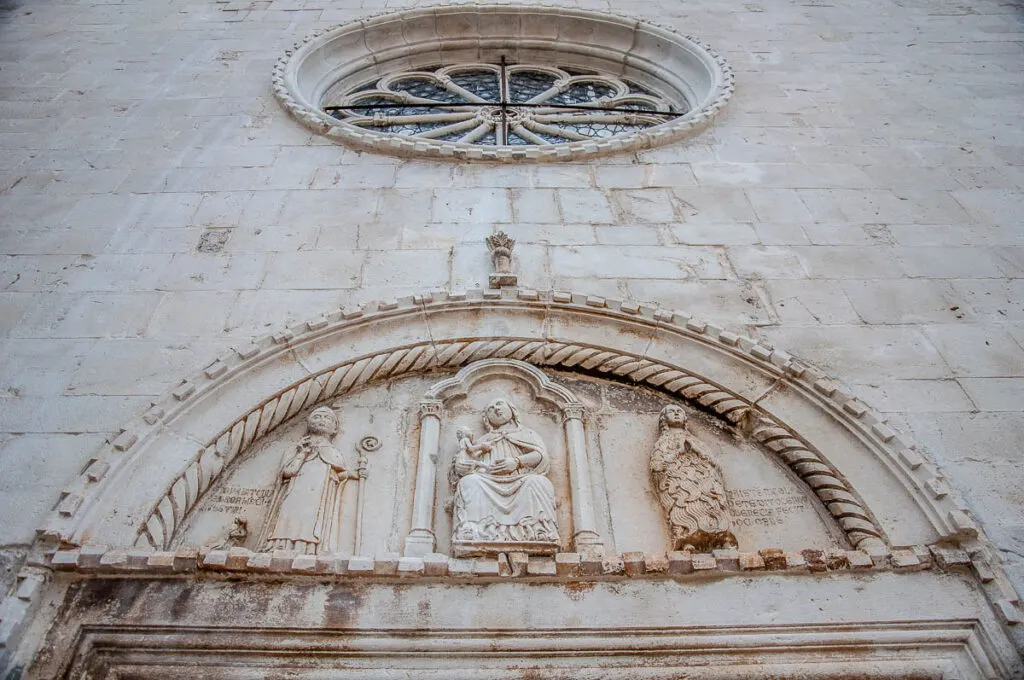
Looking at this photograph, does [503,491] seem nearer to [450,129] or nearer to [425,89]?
[450,129]

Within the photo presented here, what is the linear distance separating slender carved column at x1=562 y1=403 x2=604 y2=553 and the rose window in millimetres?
3536

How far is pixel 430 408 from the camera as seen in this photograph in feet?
14.2

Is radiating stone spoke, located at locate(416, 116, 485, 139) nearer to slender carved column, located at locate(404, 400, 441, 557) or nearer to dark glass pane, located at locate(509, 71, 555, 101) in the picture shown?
dark glass pane, located at locate(509, 71, 555, 101)

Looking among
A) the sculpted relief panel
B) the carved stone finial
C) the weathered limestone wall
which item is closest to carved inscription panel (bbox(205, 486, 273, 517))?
the sculpted relief panel

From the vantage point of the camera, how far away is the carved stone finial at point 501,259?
16.3 ft

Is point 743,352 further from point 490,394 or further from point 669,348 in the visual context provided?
point 490,394

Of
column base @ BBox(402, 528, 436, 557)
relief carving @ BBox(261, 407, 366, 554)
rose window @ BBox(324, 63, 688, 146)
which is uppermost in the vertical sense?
rose window @ BBox(324, 63, 688, 146)

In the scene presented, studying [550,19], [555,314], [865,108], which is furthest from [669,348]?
[550,19]

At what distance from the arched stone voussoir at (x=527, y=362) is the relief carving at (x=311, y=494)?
281 mm

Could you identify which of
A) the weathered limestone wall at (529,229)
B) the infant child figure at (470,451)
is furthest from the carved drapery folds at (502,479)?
the weathered limestone wall at (529,229)

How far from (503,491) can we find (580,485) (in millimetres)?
411

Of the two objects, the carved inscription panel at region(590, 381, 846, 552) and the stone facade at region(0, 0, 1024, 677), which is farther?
the carved inscription panel at region(590, 381, 846, 552)

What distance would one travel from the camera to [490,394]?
4523mm

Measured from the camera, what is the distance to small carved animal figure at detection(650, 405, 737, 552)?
3719 millimetres
